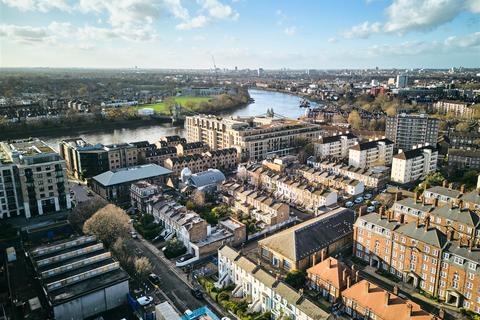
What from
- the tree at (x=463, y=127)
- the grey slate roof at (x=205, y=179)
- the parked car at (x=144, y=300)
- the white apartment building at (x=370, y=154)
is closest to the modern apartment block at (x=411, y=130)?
the white apartment building at (x=370, y=154)

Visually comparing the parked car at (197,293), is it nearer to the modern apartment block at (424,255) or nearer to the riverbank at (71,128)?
the modern apartment block at (424,255)

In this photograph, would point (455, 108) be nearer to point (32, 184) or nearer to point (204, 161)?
point (204, 161)

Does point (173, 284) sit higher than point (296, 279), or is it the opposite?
point (296, 279)

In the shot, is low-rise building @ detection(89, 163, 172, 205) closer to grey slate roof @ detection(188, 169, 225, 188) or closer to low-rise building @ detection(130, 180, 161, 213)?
low-rise building @ detection(130, 180, 161, 213)

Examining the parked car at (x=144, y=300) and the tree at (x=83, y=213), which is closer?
the parked car at (x=144, y=300)

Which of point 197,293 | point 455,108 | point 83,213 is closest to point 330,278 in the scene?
point 197,293
